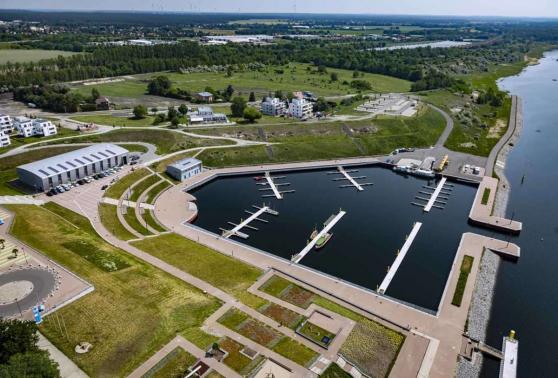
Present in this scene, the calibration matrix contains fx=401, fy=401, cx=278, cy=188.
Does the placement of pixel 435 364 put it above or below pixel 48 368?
below

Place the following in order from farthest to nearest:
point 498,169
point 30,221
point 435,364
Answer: point 498,169 → point 30,221 → point 435,364

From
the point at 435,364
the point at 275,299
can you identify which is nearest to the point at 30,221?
the point at 275,299

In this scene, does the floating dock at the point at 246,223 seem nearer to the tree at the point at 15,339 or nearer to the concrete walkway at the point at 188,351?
the concrete walkway at the point at 188,351

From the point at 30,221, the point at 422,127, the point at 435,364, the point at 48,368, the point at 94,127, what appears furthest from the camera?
the point at 422,127

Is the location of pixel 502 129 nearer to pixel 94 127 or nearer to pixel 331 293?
pixel 331 293

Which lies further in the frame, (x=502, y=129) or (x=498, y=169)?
(x=502, y=129)

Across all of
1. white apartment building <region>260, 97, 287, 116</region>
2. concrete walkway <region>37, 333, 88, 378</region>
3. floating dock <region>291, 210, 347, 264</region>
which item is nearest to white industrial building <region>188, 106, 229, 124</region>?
white apartment building <region>260, 97, 287, 116</region>

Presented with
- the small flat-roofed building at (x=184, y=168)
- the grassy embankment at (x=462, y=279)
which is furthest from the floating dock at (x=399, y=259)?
the small flat-roofed building at (x=184, y=168)
